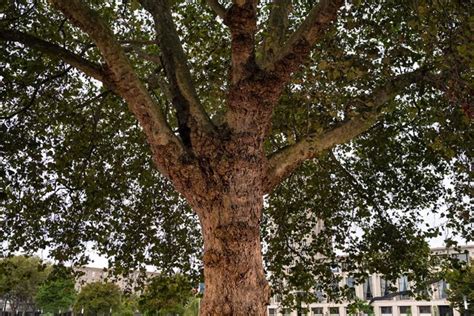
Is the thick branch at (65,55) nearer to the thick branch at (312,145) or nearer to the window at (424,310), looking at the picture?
the thick branch at (312,145)

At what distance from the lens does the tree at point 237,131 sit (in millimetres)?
6336

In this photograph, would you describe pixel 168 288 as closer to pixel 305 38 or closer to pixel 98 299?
pixel 305 38

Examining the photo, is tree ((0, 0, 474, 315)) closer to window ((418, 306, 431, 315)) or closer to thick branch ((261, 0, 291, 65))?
thick branch ((261, 0, 291, 65))

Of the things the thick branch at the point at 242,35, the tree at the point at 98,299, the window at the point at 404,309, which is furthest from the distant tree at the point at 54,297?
the thick branch at the point at 242,35

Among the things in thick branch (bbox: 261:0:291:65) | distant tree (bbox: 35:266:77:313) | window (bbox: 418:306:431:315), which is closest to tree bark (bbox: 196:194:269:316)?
thick branch (bbox: 261:0:291:65)

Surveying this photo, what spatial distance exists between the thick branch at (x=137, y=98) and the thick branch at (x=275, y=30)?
2.20m

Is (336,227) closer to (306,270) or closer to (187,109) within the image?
(306,270)

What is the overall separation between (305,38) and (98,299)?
Result: 6926 cm

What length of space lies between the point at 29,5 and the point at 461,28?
9555 millimetres

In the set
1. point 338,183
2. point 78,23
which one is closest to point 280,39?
point 78,23

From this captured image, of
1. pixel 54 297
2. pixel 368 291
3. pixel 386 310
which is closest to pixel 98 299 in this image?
pixel 54 297

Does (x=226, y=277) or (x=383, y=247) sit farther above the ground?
(x=383, y=247)

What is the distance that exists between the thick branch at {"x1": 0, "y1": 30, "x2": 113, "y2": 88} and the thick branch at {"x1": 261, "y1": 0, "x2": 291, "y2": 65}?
263 cm

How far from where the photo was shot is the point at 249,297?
5.83 meters
